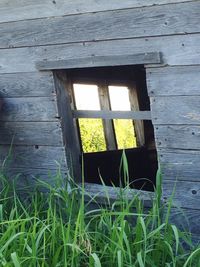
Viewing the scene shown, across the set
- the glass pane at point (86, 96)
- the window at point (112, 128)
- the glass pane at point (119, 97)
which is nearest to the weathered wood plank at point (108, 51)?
the window at point (112, 128)

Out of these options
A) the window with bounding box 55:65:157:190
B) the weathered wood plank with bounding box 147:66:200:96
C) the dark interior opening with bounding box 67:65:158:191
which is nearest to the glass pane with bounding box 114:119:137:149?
the window with bounding box 55:65:157:190

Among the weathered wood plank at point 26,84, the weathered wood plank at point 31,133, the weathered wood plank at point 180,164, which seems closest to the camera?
the weathered wood plank at point 180,164

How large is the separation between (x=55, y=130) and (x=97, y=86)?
2002 millimetres

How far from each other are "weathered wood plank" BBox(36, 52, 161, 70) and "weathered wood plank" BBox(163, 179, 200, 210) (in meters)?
0.89

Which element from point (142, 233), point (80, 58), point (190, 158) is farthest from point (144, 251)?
point (80, 58)

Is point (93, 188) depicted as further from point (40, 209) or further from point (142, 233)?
point (142, 233)

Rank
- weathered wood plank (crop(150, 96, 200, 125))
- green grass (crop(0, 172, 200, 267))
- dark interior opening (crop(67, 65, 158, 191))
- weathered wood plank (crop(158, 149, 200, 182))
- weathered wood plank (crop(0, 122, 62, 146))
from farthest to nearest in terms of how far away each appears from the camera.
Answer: dark interior opening (crop(67, 65, 158, 191)), weathered wood plank (crop(0, 122, 62, 146)), weathered wood plank (crop(158, 149, 200, 182)), weathered wood plank (crop(150, 96, 200, 125)), green grass (crop(0, 172, 200, 267))

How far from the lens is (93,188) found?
4336 millimetres

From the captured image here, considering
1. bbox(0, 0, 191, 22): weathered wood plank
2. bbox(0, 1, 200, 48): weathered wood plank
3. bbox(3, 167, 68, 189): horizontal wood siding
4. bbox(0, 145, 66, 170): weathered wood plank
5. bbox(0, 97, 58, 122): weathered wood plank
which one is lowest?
bbox(3, 167, 68, 189): horizontal wood siding

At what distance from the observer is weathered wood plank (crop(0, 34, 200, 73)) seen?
11.6 feet

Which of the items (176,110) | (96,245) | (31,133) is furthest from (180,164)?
(31,133)

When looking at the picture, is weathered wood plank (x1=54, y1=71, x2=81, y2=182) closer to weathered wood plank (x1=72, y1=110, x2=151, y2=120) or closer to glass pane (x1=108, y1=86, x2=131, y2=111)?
weathered wood plank (x1=72, y1=110, x2=151, y2=120)

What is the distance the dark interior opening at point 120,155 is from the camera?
6.09 metres

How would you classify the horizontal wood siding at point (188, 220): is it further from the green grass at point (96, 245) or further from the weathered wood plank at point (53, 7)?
the weathered wood plank at point (53, 7)
